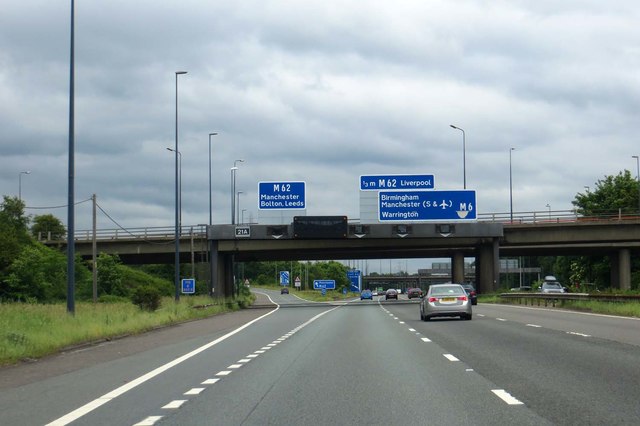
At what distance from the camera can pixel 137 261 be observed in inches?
3268

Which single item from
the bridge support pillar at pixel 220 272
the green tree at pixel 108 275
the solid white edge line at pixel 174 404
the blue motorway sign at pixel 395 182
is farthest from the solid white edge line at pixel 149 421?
the green tree at pixel 108 275

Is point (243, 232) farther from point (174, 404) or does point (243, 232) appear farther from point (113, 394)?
point (174, 404)

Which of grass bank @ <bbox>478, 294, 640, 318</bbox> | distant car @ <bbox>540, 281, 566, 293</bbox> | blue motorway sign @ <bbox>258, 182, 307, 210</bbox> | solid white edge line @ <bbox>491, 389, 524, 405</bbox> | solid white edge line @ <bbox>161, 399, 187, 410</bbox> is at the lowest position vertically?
Result: distant car @ <bbox>540, 281, 566, 293</bbox>

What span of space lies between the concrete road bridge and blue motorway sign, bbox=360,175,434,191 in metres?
3.27

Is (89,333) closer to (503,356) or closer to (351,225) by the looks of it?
(503,356)

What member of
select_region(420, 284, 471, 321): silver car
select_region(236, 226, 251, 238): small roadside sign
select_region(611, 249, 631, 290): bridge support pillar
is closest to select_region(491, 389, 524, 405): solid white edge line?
select_region(420, 284, 471, 321): silver car

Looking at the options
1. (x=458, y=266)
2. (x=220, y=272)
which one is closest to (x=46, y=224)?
(x=220, y=272)

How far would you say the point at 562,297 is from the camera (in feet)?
150

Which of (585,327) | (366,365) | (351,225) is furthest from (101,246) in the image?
(366,365)

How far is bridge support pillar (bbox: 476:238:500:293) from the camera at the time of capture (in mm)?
65500

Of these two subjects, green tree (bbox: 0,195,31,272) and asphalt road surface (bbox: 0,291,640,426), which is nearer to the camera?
asphalt road surface (bbox: 0,291,640,426)

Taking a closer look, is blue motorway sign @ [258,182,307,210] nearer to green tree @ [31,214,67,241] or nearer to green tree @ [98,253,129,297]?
green tree @ [98,253,129,297]

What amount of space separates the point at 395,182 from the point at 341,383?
153 feet

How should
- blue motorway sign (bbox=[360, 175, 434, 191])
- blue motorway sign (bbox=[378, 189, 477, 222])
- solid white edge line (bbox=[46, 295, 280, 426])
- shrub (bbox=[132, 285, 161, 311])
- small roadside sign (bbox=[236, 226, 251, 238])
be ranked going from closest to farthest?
solid white edge line (bbox=[46, 295, 280, 426]) < shrub (bbox=[132, 285, 161, 311]) < blue motorway sign (bbox=[360, 175, 434, 191]) < blue motorway sign (bbox=[378, 189, 477, 222]) < small roadside sign (bbox=[236, 226, 251, 238])
